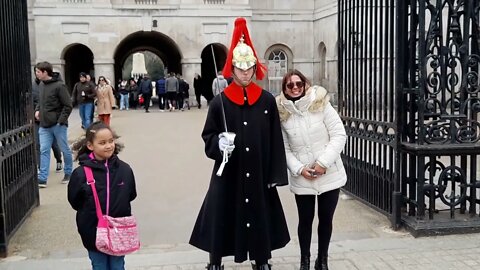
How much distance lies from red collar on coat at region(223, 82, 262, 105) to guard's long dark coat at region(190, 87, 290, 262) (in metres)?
0.03

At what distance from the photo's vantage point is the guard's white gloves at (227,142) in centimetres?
413

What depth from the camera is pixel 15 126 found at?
6551 millimetres

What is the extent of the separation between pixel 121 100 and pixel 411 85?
20851 mm

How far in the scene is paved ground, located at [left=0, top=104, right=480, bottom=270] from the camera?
5.20 m

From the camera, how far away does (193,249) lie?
18.7ft

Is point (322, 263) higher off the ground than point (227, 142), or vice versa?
point (227, 142)

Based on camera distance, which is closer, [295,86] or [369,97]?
[295,86]

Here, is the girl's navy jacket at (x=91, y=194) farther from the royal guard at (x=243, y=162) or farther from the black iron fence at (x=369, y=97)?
the black iron fence at (x=369, y=97)

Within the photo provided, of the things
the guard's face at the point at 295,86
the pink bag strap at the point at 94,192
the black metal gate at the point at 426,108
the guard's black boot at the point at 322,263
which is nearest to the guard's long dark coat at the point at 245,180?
the guard's face at the point at 295,86

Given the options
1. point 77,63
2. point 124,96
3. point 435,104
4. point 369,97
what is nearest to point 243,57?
point 435,104

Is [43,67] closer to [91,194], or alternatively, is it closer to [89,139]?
[89,139]

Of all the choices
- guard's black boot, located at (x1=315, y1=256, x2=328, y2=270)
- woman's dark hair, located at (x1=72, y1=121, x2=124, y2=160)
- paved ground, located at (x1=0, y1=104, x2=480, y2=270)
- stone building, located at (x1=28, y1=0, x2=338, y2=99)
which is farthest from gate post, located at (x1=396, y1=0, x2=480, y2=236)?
stone building, located at (x1=28, y1=0, x2=338, y2=99)

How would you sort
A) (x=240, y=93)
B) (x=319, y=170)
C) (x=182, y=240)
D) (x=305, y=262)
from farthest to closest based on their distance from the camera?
(x=182, y=240) → (x=305, y=262) → (x=319, y=170) → (x=240, y=93)

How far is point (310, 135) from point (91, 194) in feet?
6.04
